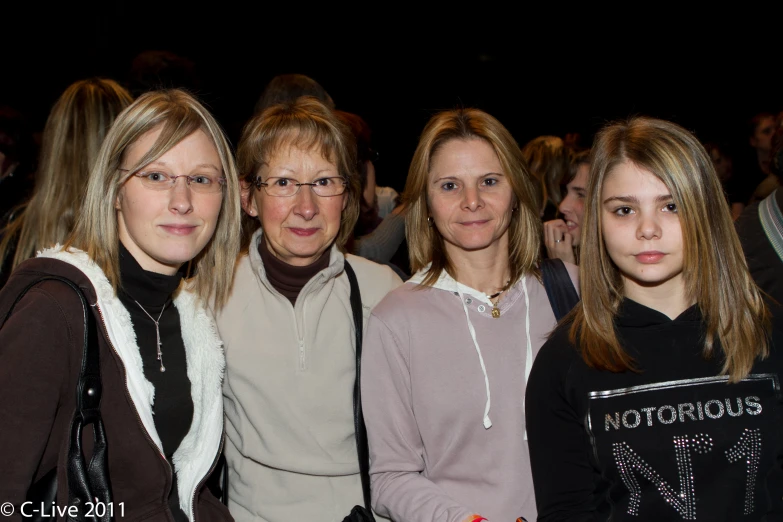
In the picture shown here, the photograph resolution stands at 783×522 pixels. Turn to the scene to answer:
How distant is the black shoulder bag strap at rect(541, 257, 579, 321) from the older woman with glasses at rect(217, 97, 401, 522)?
0.58m

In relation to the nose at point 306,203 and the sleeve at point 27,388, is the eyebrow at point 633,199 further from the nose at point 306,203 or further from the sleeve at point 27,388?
the sleeve at point 27,388

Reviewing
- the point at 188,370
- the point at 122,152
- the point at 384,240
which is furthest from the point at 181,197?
the point at 384,240

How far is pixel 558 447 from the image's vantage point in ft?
6.78

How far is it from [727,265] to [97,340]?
170 centimetres

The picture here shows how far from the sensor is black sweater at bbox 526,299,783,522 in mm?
1909

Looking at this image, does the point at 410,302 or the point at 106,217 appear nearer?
the point at 106,217

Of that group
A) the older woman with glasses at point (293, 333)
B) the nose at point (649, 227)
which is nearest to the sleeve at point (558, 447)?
the nose at point (649, 227)

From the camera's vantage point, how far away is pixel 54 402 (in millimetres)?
1709

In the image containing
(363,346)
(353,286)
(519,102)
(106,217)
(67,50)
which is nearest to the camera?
(106,217)

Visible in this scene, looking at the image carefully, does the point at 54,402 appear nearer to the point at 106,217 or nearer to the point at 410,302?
the point at 106,217

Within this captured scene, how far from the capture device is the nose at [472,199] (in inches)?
95.0

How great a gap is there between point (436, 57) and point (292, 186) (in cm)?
531

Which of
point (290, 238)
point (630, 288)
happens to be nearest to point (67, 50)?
point (290, 238)

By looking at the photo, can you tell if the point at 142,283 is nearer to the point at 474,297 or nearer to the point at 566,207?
the point at 474,297
